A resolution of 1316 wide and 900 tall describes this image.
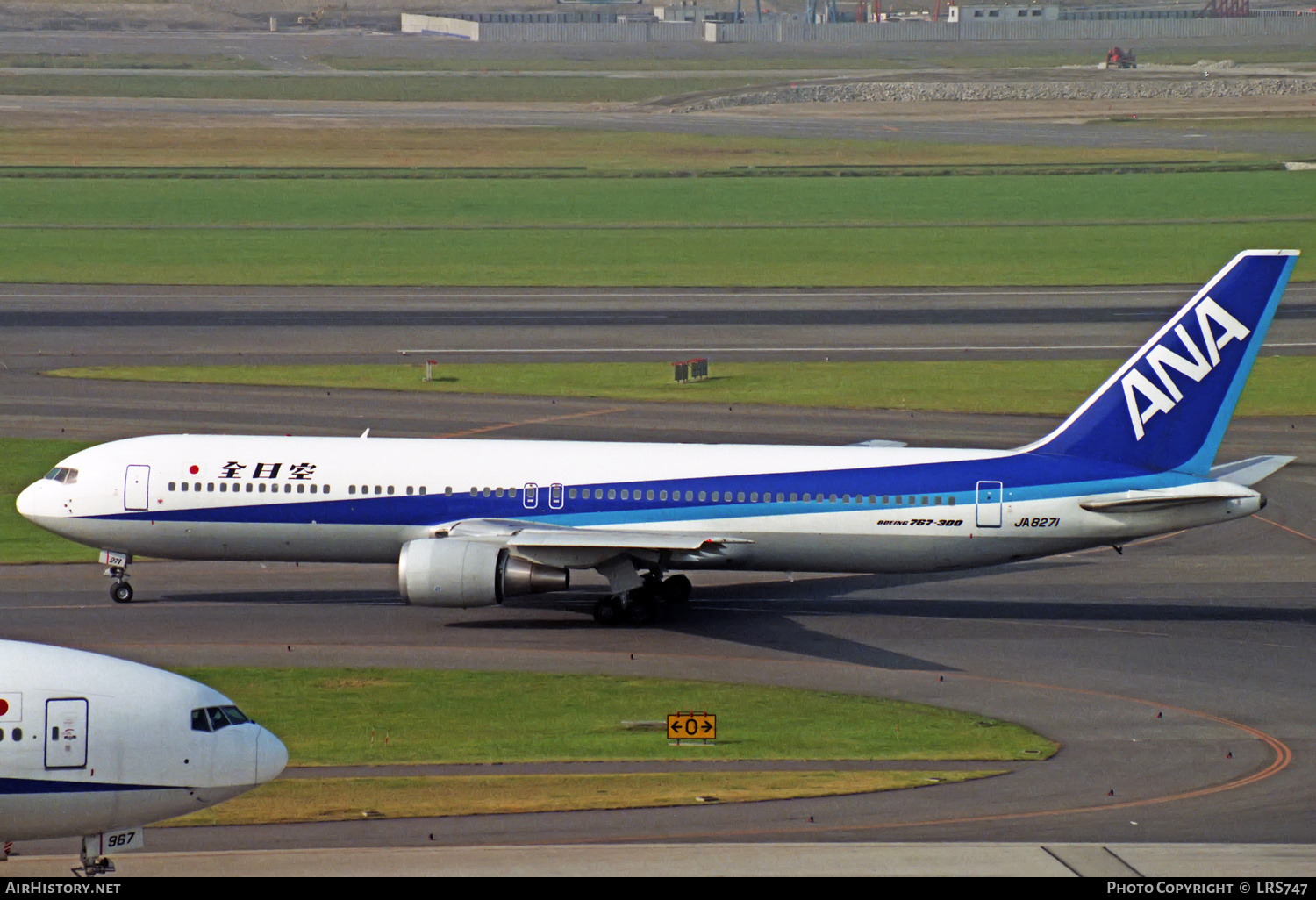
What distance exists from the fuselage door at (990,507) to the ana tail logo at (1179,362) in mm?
4188

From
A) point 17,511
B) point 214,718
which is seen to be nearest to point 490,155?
point 17,511

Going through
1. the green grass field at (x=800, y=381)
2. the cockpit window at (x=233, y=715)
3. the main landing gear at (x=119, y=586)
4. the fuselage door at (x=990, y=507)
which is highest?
the cockpit window at (x=233, y=715)

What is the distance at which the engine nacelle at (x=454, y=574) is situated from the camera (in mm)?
47094

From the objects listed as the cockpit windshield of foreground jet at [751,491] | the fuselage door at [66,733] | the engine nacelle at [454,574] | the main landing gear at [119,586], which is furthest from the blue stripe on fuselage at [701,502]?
the fuselage door at [66,733]

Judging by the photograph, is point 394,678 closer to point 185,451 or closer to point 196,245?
point 185,451

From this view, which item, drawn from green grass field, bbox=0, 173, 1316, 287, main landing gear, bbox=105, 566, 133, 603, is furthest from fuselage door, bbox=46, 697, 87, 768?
green grass field, bbox=0, 173, 1316, 287

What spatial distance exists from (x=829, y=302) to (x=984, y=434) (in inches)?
1505

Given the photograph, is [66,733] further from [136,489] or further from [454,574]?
[136,489]

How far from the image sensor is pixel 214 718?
27.7 meters

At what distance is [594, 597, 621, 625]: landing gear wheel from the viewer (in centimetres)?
5009

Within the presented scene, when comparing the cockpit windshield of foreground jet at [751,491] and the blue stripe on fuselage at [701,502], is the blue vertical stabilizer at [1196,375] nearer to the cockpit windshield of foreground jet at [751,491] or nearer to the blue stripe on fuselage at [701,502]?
the cockpit windshield of foreground jet at [751,491]

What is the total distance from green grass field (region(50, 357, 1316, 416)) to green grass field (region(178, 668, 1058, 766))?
3854 cm

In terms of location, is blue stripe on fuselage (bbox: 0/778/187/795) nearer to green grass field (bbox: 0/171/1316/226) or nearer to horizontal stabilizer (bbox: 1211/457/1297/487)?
horizontal stabilizer (bbox: 1211/457/1297/487)

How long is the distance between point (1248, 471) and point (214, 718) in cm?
3252
